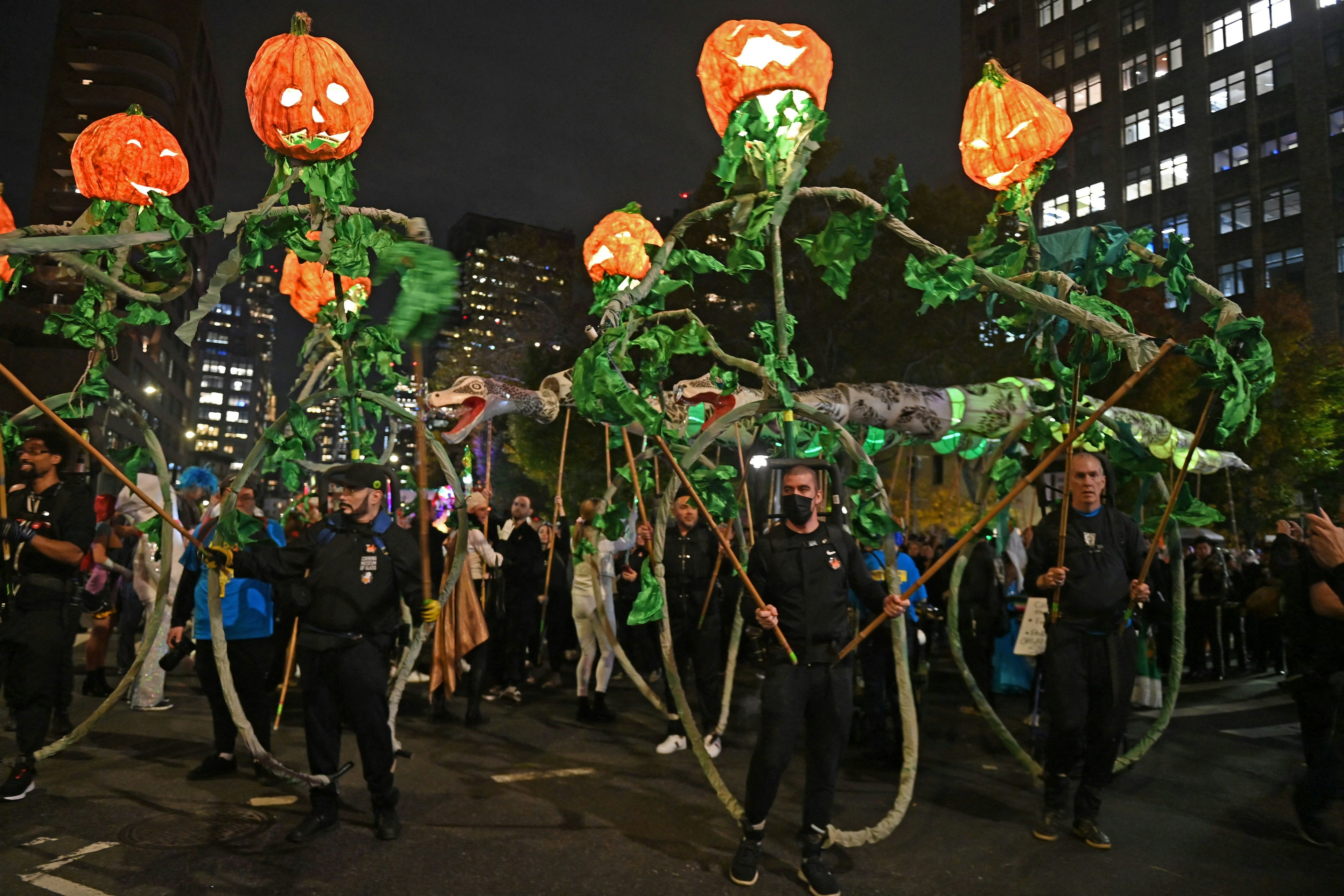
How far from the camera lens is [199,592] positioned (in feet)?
20.8

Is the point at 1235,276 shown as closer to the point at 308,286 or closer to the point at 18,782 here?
the point at 308,286

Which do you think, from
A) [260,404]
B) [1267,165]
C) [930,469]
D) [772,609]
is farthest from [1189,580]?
[260,404]

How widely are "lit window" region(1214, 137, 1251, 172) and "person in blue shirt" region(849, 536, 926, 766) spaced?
4530 centimetres

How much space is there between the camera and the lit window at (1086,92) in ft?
170

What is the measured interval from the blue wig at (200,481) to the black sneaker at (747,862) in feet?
17.6

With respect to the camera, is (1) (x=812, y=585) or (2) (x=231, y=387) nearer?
(1) (x=812, y=585)

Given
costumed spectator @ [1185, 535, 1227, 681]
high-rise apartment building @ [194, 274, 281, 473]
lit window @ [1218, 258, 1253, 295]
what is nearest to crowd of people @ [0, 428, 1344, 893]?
costumed spectator @ [1185, 535, 1227, 681]

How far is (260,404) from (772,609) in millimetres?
199308

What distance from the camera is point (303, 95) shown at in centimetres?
510

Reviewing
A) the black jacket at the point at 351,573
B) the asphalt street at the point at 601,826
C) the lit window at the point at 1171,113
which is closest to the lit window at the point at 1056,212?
the lit window at the point at 1171,113

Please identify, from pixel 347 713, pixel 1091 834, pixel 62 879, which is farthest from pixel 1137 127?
pixel 62 879

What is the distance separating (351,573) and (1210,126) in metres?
51.4

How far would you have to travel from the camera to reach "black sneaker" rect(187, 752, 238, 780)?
6059 mm

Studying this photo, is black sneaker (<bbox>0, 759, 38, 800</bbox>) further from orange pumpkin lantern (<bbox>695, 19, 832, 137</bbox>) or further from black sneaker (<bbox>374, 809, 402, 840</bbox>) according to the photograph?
orange pumpkin lantern (<bbox>695, 19, 832, 137</bbox>)
